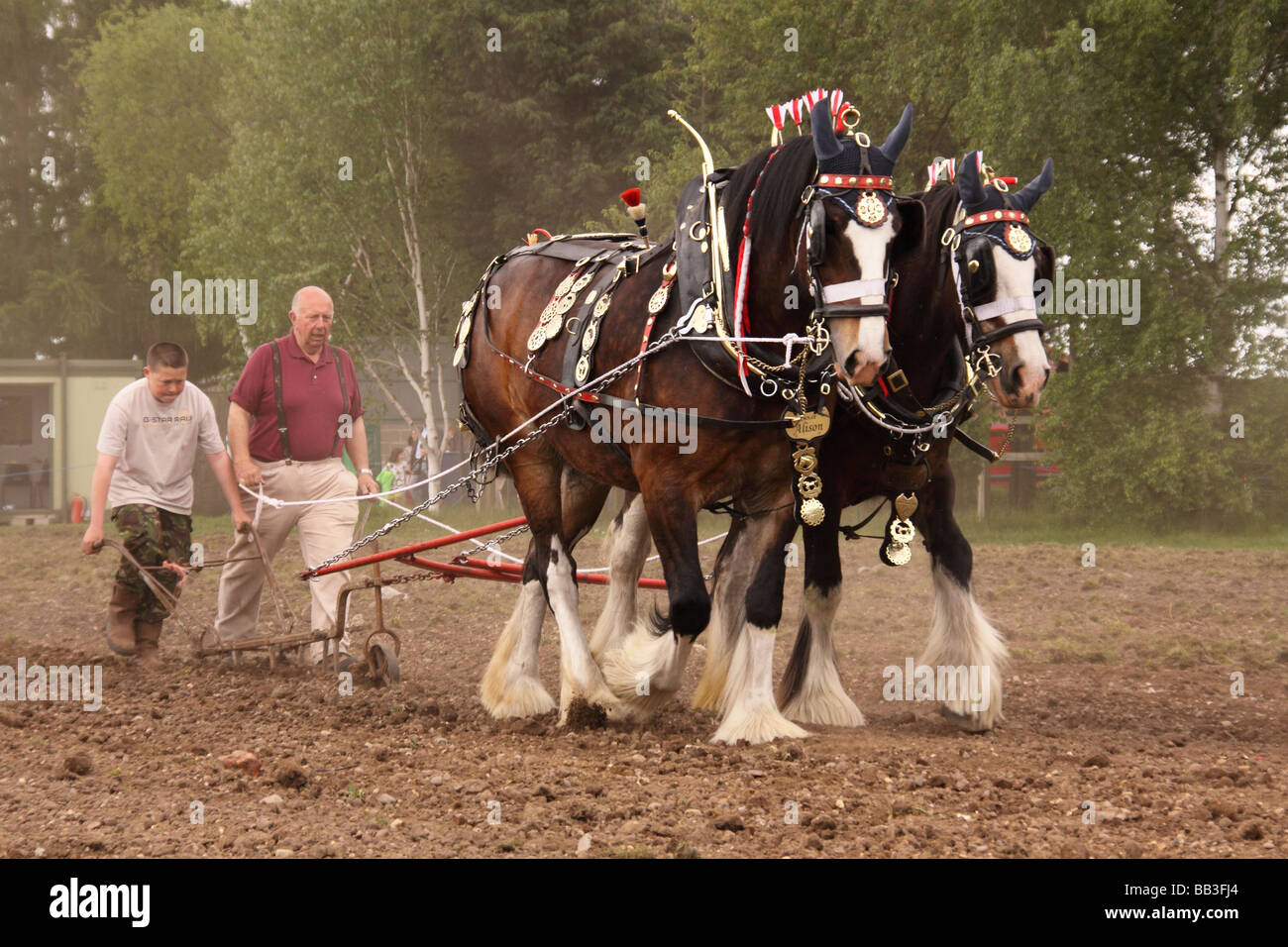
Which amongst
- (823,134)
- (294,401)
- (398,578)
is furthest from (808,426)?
(294,401)

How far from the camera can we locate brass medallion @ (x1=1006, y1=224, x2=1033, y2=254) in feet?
15.9

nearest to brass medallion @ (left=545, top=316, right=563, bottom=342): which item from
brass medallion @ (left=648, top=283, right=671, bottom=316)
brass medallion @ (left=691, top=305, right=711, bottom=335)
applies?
brass medallion @ (left=648, top=283, right=671, bottom=316)

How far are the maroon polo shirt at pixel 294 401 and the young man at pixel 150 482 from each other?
0.25m

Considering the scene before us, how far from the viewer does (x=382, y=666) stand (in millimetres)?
6570

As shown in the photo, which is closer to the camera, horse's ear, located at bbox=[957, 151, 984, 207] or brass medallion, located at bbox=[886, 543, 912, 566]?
horse's ear, located at bbox=[957, 151, 984, 207]

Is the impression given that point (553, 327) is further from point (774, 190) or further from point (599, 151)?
point (599, 151)

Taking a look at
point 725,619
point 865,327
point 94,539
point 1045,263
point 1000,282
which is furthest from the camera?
point 94,539

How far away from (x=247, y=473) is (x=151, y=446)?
62 cm

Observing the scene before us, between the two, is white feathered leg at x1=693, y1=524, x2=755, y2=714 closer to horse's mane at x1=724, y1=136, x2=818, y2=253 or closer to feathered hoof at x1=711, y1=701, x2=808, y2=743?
feathered hoof at x1=711, y1=701, x2=808, y2=743

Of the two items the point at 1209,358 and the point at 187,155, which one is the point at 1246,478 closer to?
the point at 1209,358

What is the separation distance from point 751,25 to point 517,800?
1558 cm

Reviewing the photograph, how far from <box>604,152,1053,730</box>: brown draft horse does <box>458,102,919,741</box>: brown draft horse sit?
255 millimetres

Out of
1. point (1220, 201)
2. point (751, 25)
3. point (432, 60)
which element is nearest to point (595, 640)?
point (1220, 201)

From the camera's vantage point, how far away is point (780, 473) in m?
4.94
